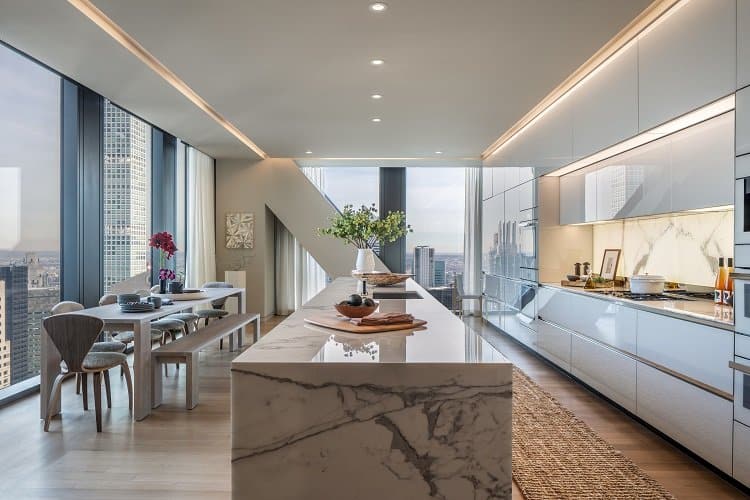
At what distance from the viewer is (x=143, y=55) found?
3959 mm

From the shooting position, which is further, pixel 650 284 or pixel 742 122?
pixel 650 284

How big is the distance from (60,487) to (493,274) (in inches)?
242

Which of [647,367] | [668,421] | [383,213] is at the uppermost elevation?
[383,213]

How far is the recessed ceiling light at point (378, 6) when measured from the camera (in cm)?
306

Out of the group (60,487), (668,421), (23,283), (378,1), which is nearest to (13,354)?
(23,283)

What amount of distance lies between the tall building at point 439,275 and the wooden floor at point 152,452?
4.86 meters

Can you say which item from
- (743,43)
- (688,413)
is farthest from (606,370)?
(743,43)

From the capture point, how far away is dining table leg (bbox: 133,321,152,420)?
3.43m

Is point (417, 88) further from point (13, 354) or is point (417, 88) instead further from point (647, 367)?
point (13, 354)

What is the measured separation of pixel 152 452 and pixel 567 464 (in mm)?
2391

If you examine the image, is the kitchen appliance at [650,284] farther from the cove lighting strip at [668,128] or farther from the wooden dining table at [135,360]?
the wooden dining table at [135,360]

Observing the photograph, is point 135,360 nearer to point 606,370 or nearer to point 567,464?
point 567,464

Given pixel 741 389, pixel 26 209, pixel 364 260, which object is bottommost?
pixel 741 389

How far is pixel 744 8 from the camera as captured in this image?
239 centimetres
